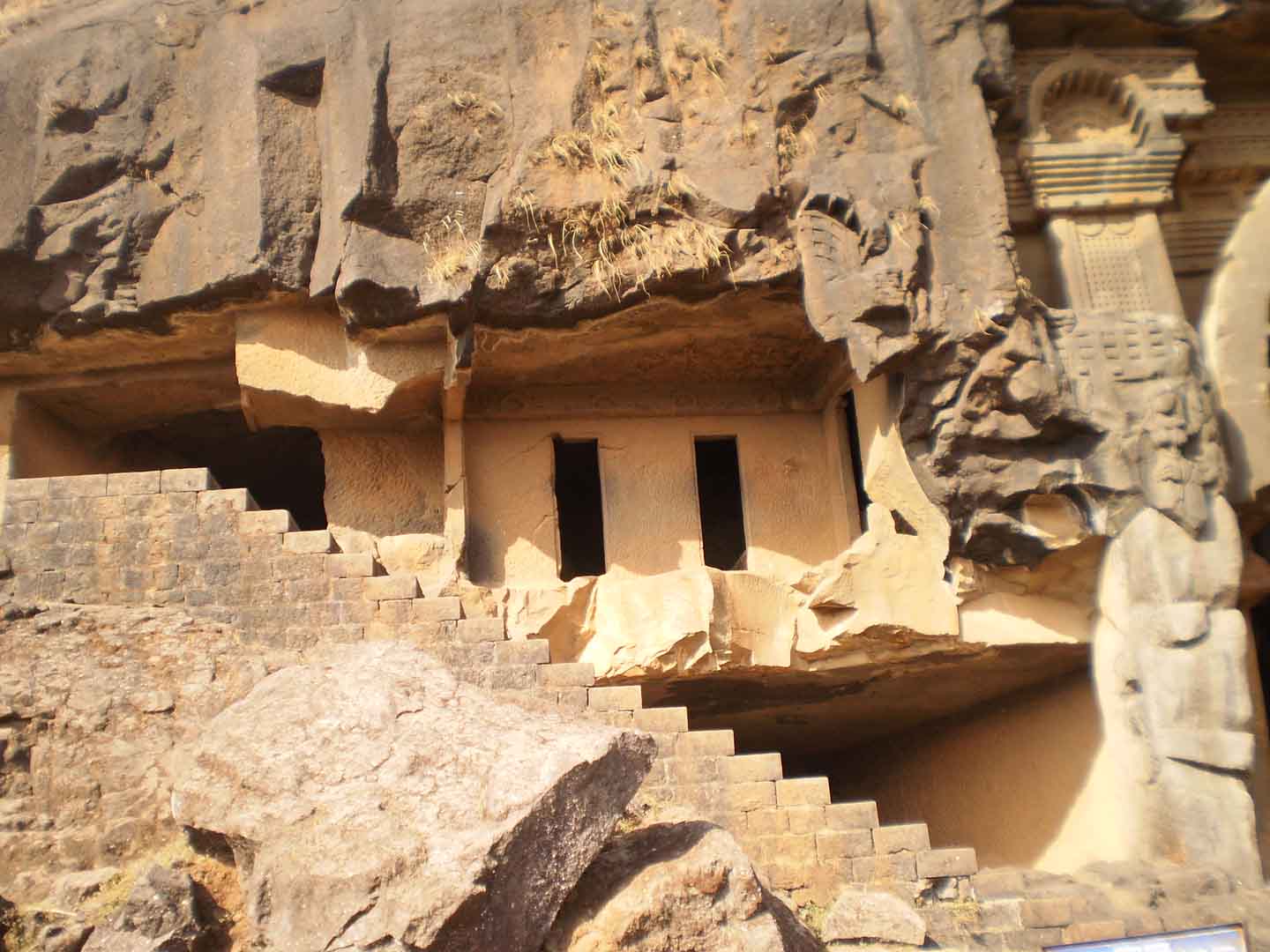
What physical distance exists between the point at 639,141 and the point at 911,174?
185cm

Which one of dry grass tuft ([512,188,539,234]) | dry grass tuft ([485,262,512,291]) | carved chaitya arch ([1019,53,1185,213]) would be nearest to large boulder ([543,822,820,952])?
dry grass tuft ([485,262,512,291])

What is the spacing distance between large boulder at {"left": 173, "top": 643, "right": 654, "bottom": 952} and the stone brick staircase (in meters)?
1.28

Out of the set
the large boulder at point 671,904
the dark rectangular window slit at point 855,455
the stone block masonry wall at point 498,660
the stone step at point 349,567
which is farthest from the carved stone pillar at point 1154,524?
the stone step at point 349,567

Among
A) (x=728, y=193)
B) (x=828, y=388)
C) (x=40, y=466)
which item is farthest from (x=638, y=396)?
(x=40, y=466)

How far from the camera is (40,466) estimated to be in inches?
368

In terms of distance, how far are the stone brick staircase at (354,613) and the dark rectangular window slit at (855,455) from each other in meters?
4.14

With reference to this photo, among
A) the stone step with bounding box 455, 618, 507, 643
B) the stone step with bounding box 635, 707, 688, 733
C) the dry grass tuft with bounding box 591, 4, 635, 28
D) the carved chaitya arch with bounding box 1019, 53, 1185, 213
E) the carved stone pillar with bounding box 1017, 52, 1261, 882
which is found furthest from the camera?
the carved chaitya arch with bounding box 1019, 53, 1185, 213

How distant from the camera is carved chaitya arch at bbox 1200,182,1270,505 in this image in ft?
26.6

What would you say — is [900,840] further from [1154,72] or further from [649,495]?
[1154,72]

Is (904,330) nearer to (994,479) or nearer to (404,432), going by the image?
(994,479)

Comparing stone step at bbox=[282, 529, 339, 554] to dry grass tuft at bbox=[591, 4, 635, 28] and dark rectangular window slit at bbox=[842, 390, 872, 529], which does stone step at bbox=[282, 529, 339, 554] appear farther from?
dark rectangular window slit at bbox=[842, 390, 872, 529]

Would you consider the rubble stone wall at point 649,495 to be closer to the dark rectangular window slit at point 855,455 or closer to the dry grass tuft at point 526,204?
the dark rectangular window slit at point 855,455

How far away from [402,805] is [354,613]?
7.64 feet

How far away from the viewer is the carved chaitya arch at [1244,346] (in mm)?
8102
